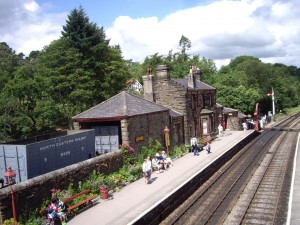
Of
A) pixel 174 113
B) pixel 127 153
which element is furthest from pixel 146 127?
pixel 174 113

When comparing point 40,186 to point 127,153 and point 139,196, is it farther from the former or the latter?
point 127,153

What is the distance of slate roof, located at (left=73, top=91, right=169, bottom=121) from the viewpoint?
70.2 feet

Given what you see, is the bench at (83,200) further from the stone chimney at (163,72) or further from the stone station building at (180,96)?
the stone chimney at (163,72)

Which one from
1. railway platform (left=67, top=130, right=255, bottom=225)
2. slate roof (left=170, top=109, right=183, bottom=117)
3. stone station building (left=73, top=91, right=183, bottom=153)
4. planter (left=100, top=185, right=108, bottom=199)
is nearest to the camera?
railway platform (left=67, top=130, right=255, bottom=225)

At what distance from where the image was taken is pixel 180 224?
547 inches

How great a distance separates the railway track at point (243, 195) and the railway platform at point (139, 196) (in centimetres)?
108

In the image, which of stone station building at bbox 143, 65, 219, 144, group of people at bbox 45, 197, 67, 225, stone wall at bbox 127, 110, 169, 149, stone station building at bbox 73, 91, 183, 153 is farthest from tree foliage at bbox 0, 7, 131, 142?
group of people at bbox 45, 197, 67, 225

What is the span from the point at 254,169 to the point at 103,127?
1120 cm

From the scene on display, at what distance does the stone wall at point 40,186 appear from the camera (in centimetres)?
1190

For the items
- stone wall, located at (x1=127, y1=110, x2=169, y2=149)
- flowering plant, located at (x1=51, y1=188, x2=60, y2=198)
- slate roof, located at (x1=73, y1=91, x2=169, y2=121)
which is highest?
slate roof, located at (x1=73, y1=91, x2=169, y2=121)

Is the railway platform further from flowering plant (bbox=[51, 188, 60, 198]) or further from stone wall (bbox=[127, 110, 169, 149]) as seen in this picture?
stone wall (bbox=[127, 110, 169, 149])

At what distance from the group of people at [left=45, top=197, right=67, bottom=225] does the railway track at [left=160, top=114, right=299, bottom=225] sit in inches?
169

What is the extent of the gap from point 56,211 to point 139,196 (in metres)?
4.58

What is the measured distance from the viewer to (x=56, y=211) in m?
12.8
